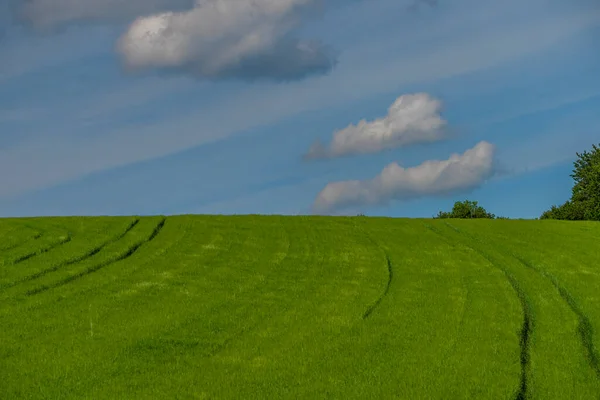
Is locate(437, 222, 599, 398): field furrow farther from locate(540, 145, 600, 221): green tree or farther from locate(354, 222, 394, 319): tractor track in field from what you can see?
locate(540, 145, 600, 221): green tree

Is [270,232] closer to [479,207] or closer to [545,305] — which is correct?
[545,305]

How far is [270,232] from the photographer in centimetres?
5275

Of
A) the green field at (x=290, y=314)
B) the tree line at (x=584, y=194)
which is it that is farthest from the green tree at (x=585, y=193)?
the green field at (x=290, y=314)

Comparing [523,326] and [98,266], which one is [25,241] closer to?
[98,266]

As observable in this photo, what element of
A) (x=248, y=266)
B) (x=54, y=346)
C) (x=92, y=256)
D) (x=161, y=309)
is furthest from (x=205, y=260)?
(x=54, y=346)

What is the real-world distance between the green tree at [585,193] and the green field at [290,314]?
195 ft

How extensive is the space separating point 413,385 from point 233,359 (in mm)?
5883

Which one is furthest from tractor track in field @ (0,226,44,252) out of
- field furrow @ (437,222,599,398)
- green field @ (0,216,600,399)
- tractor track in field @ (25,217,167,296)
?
field furrow @ (437,222,599,398)

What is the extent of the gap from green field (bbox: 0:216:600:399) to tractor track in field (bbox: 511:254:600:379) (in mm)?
102

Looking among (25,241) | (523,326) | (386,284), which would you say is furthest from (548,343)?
(25,241)

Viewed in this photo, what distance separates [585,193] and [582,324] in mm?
87605

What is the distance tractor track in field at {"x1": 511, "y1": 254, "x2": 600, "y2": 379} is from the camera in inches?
1061

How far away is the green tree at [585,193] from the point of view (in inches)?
4301

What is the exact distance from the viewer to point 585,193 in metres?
114
